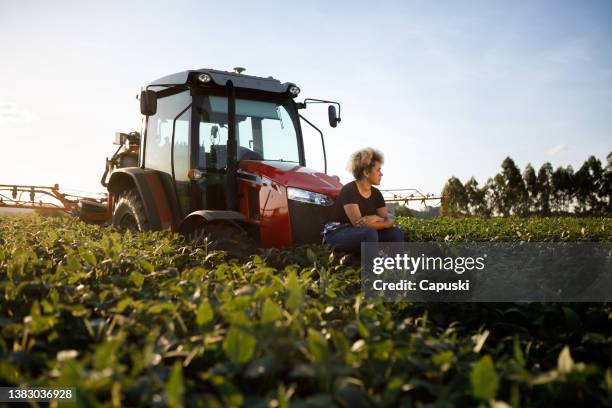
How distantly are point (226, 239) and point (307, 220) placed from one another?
3.45 feet

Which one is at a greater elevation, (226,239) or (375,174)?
(375,174)

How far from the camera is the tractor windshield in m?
6.38

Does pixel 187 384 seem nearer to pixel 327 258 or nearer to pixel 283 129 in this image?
pixel 327 258

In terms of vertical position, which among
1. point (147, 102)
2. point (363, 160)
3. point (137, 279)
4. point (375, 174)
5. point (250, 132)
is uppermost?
point (147, 102)

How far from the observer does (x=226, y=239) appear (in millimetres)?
5277

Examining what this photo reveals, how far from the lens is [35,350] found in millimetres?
1919

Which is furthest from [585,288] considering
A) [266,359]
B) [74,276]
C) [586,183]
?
[586,183]

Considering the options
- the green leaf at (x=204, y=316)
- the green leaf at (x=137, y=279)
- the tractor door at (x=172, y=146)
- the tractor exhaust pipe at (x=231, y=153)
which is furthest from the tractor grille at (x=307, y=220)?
the green leaf at (x=204, y=316)

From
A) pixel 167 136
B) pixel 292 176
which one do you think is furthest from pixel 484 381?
pixel 167 136

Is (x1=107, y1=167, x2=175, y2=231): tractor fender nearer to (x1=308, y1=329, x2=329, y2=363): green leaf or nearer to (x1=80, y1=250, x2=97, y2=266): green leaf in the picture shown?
(x1=80, y1=250, x2=97, y2=266): green leaf

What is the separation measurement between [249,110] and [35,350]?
503 centimetres

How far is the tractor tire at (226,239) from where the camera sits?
4914 millimetres

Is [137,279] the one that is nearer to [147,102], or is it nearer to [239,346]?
[239,346]

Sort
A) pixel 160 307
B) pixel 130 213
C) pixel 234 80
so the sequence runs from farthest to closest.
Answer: pixel 130 213 → pixel 234 80 → pixel 160 307
